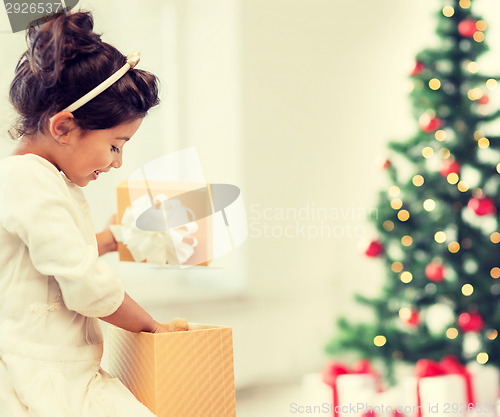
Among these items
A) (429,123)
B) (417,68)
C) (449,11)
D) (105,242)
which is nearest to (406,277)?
(429,123)

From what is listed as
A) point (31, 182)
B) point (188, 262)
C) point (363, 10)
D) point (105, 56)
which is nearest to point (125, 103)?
point (105, 56)

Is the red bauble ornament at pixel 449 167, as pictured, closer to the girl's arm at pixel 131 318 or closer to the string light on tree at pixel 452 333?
the string light on tree at pixel 452 333

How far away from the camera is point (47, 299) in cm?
95

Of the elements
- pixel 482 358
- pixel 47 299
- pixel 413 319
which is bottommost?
pixel 482 358

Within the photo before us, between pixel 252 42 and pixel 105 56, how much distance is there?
6.62 feet

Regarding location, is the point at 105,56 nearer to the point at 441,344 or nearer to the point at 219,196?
the point at 219,196

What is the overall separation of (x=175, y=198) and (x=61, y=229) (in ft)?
1.73

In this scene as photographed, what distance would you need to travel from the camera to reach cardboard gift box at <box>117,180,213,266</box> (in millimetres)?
1390

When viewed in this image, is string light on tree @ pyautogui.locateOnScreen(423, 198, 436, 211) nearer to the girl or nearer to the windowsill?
the windowsill

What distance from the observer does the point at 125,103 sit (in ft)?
3.30

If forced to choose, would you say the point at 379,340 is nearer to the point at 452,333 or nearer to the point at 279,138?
the point at 452,333

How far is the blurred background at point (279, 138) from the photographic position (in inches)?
110

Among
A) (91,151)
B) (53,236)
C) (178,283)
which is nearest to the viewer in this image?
(53,236)

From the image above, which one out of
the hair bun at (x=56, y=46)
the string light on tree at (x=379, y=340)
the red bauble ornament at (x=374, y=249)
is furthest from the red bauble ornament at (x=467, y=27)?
the hair bun at (x=56, y=46)
